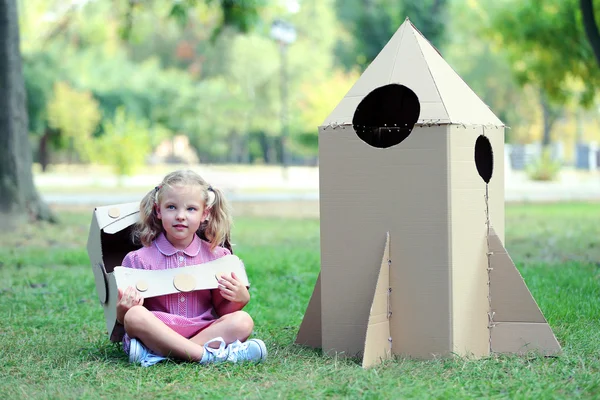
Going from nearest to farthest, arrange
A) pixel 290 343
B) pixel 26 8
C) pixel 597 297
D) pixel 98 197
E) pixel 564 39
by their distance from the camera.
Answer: pixel 290 343
pixel 597 297
pixel 564 39
pixel 98 197
pixel 26 8

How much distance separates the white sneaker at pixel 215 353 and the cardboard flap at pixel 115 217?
744mm

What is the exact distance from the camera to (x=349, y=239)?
3.99 m

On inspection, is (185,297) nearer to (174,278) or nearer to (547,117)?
(174,278)

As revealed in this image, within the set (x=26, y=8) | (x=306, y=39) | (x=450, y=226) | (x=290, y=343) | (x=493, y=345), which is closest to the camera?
(x=450, y=226)

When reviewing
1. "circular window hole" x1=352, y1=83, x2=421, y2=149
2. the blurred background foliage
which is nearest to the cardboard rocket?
"circular window hole" x1=352, y1=83, x2=421, y2=149

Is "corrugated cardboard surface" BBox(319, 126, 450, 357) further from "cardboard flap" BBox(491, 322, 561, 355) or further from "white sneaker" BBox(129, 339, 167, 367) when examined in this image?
"white sneaker" BBox(129, 339, 167, 367)

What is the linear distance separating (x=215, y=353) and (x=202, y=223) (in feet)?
2.27

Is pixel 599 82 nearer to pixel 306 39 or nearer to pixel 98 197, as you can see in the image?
pixel 98 197

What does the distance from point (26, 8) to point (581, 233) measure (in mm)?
24265

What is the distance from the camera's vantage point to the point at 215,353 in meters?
3.90

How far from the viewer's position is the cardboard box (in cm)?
396

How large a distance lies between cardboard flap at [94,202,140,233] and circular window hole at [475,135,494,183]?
1787 millimetres

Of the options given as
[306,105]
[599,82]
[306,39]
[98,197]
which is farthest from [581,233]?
[306,39]

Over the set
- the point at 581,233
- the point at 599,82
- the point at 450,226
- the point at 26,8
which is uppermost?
the point at 26,8
